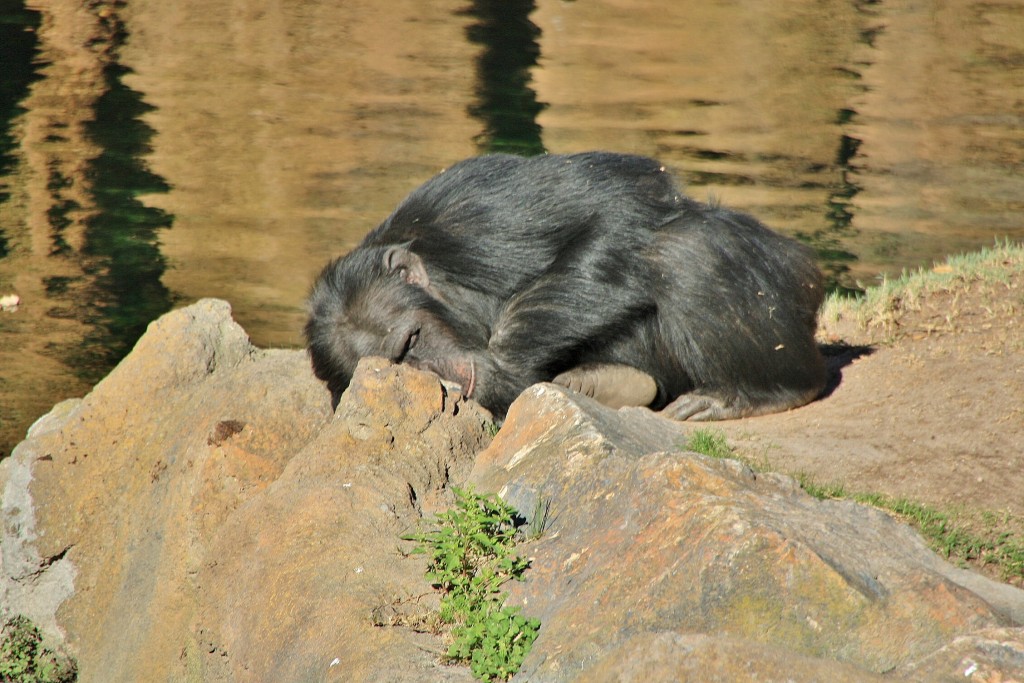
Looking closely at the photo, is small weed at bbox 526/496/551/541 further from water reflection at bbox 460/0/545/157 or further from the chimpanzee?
water reflection at bbox 460/0/545/157

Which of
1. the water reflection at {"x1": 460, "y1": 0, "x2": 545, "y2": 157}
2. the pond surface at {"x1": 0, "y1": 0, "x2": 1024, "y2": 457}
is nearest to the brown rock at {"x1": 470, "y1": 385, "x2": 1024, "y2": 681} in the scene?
the pond surface at {"x1": 0, "y1": 0, "x2": 1024, "y2": 457}

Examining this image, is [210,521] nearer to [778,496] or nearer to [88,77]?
[778,496]

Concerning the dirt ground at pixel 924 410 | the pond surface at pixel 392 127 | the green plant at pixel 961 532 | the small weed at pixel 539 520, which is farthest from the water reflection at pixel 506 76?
the small weed at pixel 539 520

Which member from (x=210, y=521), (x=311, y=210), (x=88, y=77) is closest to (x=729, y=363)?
(x=210, y=521)

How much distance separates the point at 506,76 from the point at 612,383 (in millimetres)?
10709

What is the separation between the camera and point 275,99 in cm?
1475

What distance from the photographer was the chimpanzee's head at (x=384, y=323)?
480 centimetres

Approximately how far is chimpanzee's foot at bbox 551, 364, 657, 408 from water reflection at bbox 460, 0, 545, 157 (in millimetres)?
7740

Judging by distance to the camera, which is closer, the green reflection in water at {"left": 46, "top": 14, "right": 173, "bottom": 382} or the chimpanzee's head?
the chimpanzee's head

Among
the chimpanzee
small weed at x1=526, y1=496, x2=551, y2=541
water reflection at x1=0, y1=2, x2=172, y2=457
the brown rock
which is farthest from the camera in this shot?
water reflection at x1=0, y1=2, x2=172, y2=457

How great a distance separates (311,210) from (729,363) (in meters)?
7.93

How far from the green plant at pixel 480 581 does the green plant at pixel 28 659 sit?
7.26 feet

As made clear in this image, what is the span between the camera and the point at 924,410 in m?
5.20

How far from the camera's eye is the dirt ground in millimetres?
4414
